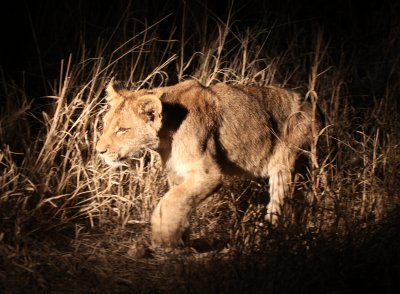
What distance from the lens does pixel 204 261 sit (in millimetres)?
4590

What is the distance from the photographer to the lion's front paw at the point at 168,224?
5.02 metres

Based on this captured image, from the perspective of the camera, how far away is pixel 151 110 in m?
5.25

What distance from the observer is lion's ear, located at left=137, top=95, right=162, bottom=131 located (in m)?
5.18

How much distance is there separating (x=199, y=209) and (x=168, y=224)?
824 millimetres

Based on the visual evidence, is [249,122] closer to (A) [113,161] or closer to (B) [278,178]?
(B) [278,178]

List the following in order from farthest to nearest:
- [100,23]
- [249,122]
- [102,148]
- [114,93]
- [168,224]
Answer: [100,23] < [249,122] < [114,93] < [102,148] < [168,224]

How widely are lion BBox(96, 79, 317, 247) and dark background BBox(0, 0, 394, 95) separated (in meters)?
1.27

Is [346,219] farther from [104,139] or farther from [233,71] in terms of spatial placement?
[233,71]

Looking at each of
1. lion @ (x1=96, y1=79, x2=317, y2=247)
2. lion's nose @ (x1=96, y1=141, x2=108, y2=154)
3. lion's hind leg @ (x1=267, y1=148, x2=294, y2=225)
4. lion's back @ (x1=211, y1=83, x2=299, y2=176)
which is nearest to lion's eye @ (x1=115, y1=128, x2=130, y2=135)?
lion @ (x1=96, y1=79, x2=317, y2=247)

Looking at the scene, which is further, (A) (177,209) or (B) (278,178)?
(B) (278,178)

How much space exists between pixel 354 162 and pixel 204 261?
83.8 inches

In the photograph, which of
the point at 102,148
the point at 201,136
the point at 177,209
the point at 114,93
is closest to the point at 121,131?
the point at 102,148

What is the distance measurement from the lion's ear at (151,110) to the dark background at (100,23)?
1366mm

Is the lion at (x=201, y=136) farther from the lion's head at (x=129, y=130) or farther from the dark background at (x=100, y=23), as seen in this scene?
the dark background at (x=100, y=23)
